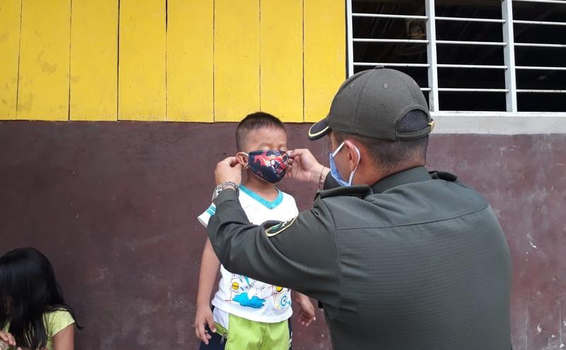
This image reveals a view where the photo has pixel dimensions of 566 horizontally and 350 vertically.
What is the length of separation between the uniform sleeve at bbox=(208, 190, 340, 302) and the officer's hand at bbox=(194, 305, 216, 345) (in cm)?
88

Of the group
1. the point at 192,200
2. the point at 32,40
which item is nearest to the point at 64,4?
the point at 32,40

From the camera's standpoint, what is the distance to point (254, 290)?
2053 mm

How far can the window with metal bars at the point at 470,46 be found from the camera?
3.35 meters

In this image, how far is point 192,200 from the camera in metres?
2.94

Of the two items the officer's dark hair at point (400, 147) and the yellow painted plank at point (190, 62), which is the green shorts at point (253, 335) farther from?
the yellow painted plank at point (190, 62)

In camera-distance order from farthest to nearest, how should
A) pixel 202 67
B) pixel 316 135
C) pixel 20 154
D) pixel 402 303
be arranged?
pixel 202 67 < pixel 20 154 < pixel 316 135 < pixel 402 303

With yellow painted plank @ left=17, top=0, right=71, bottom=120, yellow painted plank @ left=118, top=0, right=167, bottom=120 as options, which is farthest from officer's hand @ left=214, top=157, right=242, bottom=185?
yellow painted plank @ left=17, top=0, right=71, bottom=120

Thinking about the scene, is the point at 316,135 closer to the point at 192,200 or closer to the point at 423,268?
the point at 423,268

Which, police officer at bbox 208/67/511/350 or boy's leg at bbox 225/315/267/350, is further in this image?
boy's leg at bbox 225/315/267/350

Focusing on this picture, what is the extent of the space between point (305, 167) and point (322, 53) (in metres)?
1.37

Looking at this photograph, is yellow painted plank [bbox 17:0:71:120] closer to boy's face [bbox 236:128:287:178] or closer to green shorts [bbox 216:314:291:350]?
boy's face [bbox 236:128:287:178]

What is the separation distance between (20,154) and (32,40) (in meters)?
0.69

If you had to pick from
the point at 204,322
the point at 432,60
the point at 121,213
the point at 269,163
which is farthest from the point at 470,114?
the point at 121,213

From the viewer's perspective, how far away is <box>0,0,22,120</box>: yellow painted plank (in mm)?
2846
